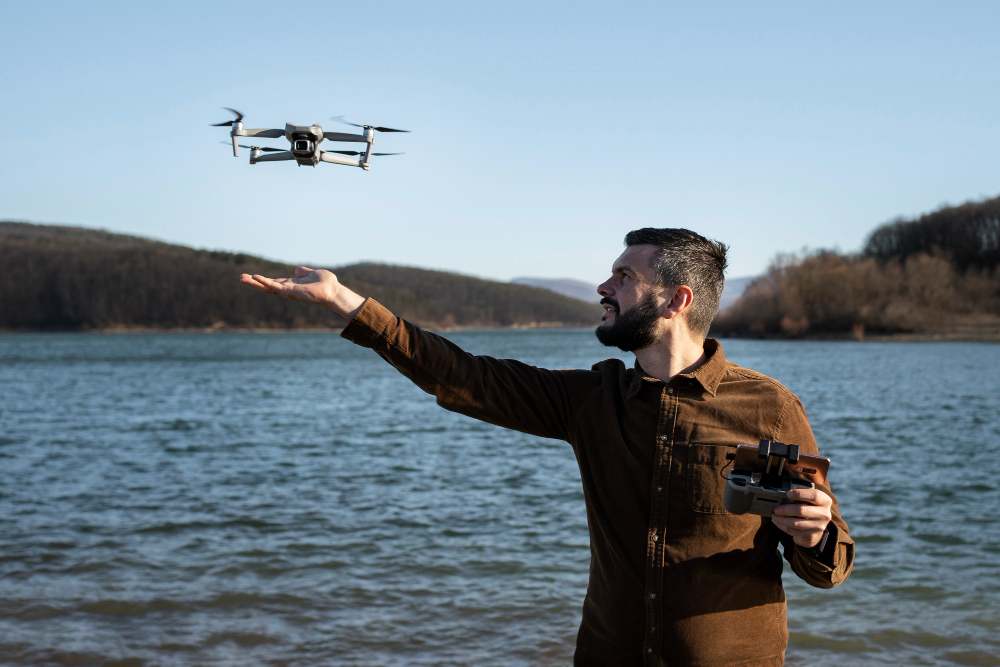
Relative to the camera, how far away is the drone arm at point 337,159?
2639 millimetres

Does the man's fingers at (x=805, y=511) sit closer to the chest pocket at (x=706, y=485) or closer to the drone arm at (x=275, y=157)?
the chest pocket at (x=706, y=485)

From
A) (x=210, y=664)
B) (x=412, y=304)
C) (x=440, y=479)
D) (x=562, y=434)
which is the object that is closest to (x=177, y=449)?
(x=440, y=479)

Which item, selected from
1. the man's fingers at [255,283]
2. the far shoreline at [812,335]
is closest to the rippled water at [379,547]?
the man's fingers at [255,283]

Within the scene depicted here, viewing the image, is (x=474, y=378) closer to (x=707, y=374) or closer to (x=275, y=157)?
(x=707, y=374)

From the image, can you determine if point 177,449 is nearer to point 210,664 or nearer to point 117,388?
point 210,664

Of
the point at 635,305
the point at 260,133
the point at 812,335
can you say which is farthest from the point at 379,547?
the point at 812,335

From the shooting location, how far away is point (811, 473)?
102 inches

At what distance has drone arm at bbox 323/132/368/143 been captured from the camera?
2.64m

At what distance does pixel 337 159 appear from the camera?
270 centimetres

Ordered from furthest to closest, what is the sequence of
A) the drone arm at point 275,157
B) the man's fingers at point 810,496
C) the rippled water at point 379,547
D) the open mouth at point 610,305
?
the rippled water at point 379,547, the open mouth at point 610,305, the drone arm at point 275,157, the man's fingers at point 810,496

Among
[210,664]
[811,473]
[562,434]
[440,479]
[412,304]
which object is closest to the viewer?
[811,473]

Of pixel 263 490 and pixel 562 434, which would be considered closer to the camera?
pixel 562 434

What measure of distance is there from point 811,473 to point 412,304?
177892 mm

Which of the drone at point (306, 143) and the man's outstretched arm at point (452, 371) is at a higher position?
the drone at point (306, 143)
